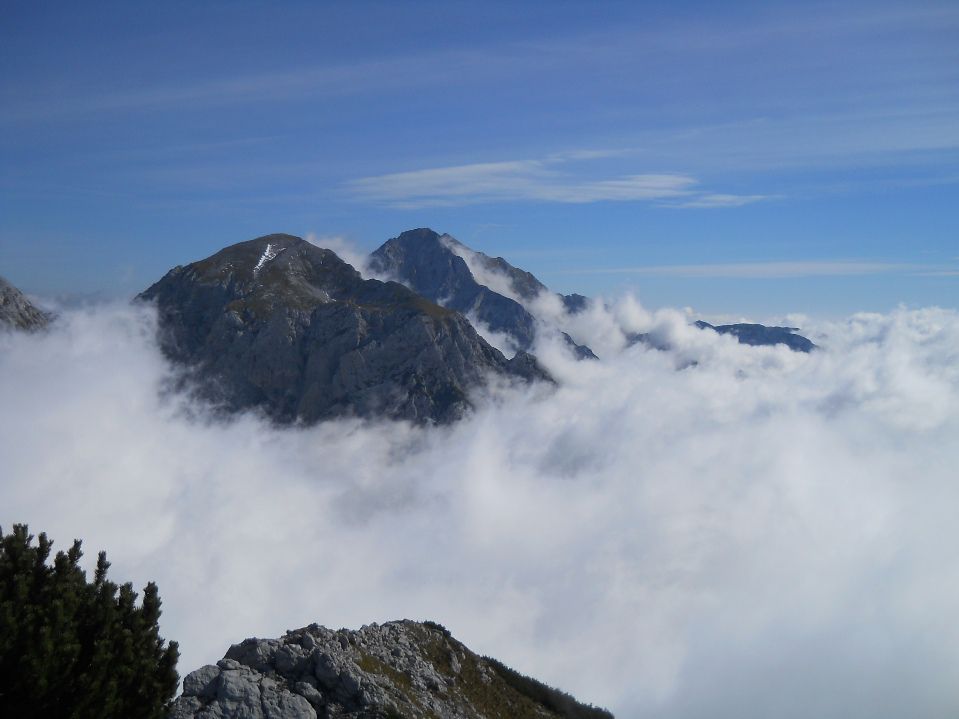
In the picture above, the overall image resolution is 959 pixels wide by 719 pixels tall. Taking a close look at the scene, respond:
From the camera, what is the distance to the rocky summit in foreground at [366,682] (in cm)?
3369

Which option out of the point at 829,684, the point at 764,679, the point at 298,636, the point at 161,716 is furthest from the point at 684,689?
the point at 161,716

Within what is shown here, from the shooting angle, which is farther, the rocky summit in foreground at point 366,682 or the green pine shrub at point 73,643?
the rocky summit in foreground at point 366,682

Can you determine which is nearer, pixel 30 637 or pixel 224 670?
pixel 30 637

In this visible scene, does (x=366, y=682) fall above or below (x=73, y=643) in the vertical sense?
above

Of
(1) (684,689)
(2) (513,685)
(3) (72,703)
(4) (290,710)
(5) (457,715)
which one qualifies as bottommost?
(3) (72,703)

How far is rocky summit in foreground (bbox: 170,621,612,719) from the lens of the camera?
33688 millimetres

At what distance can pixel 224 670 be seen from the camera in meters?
35.0

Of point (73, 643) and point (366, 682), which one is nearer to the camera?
point (73, 643)

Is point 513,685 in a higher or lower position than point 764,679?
lower

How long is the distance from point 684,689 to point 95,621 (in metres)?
164

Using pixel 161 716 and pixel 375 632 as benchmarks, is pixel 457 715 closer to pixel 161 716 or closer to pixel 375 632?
pixel 375 632

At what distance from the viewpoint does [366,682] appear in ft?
120

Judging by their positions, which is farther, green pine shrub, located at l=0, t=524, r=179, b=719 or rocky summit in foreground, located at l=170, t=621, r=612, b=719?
rocky summit in foreground, located at l=170, t=621, r=612, b=719

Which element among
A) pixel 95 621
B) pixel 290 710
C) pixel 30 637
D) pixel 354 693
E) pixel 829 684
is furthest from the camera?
pixel 829 684
